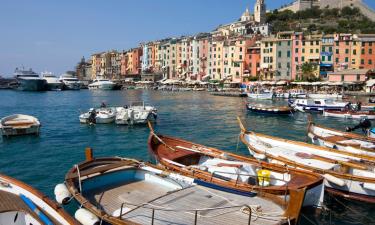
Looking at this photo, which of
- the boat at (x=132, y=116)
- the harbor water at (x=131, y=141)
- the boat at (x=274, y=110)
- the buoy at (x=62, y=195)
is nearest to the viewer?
the buoy at (x=62, y=195)

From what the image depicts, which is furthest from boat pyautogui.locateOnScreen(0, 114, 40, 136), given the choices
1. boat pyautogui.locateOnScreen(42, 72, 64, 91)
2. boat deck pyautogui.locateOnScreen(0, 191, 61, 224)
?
boat pyautogui.locateOnScreen(42, 72, 64, 91)

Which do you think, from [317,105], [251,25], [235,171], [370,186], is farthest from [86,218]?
[251,25]

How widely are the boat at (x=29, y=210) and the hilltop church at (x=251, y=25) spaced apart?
4057 inches

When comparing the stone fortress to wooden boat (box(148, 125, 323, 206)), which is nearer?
wooden boat (box(148, 125, 323, 206))

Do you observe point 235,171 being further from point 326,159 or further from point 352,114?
point 352,114

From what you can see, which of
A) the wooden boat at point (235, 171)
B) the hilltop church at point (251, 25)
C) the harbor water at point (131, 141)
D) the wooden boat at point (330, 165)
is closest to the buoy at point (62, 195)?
the wooden boat at point (235, 171)

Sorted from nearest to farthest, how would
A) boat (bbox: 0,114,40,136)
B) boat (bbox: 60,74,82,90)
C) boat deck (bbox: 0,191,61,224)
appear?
boat deck (bbox: 0,191,61,224) < boat (bbox: 0,114,40,136) < boat (bbox: 60,74,82,90)

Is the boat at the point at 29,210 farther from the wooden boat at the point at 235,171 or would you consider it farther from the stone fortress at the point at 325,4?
the stone fortress at the point at 325,4

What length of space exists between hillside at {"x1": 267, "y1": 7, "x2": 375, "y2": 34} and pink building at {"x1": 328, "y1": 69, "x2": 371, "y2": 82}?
31011 millimetres

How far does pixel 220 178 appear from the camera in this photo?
475 inches

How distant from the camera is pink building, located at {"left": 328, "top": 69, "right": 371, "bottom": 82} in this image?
70125 millimetres

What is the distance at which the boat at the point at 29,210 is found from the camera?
8077mm

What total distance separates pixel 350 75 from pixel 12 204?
2837 inches

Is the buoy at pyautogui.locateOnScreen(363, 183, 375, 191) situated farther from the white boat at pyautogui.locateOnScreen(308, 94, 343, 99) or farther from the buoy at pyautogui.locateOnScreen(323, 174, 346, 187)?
the white boat at pyautogui.locateOnScreen(308, 94, 343, 99)
